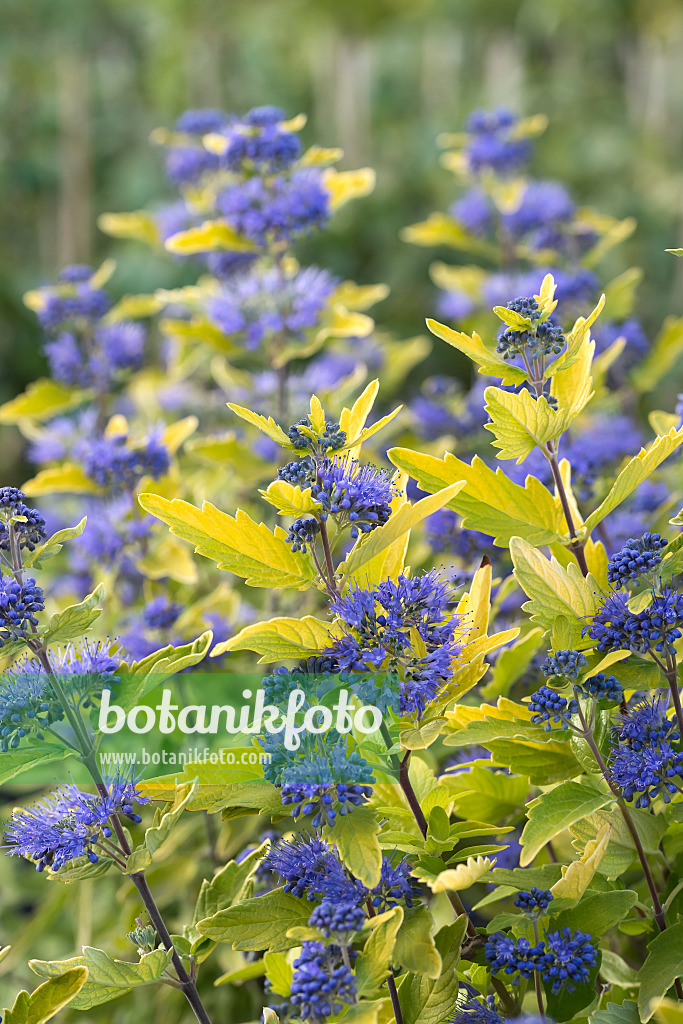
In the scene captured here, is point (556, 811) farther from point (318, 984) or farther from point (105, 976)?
point (105, 976)

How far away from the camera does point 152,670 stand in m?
0.78

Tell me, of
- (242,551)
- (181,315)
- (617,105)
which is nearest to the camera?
(242,551)

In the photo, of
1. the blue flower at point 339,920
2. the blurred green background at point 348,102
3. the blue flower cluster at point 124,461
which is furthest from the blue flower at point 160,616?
the blurred green background at point 348,102

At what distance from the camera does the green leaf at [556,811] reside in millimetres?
677

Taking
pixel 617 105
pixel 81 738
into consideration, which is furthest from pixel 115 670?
pixel 617 105

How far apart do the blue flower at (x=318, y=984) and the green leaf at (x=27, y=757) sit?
0.26 m

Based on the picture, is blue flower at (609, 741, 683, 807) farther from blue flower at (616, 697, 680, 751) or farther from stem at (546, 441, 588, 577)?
stem at (546, 441, 588, 577)

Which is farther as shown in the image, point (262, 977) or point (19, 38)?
point (19, 38)

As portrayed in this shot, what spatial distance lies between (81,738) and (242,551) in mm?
221

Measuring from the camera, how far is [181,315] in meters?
2.25

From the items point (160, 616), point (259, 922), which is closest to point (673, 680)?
point (259, 922)

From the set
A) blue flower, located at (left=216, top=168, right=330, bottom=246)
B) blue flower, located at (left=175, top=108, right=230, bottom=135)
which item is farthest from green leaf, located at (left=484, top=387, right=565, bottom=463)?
blue flower, located at (left=175, top=108, right=230, bottom=135)

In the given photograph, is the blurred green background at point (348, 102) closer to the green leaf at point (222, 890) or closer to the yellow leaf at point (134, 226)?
the yellow leaf at point (134, 226)

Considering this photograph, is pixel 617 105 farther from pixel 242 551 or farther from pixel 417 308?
pixel 242 551
